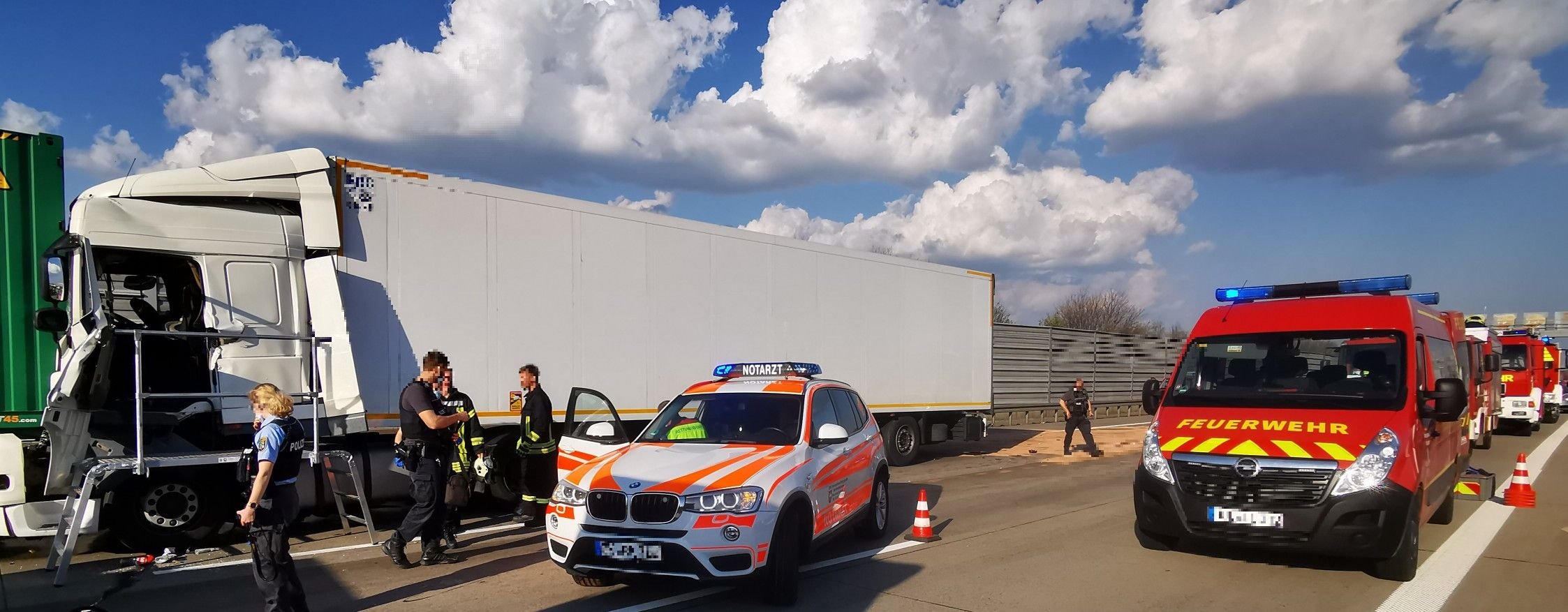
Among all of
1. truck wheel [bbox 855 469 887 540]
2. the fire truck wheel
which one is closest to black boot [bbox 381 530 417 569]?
truck wheel [bbox 855 469 887 540]

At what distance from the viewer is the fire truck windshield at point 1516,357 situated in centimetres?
2108

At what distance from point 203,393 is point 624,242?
4.55 meters

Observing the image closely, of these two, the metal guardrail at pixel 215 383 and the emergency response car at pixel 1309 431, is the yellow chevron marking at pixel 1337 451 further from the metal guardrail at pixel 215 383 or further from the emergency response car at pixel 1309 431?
the metal guardrail at pixel 215 383

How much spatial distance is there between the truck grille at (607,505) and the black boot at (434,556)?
84.6 inches

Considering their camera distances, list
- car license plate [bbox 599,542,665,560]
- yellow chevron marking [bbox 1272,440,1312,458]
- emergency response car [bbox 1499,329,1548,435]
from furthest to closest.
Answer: emergency response car [bbox 1499,329,1548,435], yellow chevron marking [bbox 1272,440,1312,458], car license plate [bbox 599,542,665,560]

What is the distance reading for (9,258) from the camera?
726 centimetres

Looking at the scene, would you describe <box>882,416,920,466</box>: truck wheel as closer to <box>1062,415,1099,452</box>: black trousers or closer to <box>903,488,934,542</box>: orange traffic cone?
<box>1062,415,1099,452</box>: black trousers

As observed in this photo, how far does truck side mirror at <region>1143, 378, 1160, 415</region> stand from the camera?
797cm

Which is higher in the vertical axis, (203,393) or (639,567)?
(203,393)

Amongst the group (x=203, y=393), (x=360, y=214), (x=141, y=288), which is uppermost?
(x=360, y=214)

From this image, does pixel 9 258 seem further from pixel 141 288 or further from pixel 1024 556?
pixel 1024 556

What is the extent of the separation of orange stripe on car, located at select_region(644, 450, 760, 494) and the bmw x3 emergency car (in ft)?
0.03

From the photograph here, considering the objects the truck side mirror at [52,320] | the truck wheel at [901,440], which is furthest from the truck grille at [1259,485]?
the truck side mirror at [52,320]

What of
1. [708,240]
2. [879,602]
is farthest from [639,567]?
[708,240]
